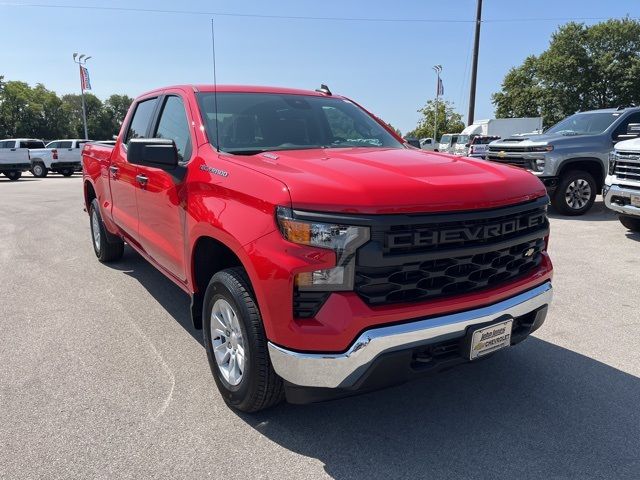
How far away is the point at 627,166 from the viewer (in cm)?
706

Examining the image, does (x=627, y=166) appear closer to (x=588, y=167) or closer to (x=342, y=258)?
(x=588, y=167)

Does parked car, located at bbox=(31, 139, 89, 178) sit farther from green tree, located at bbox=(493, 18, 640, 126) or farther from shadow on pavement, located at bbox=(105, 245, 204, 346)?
green tree, located at bbox=(493, 18, 640, 126)

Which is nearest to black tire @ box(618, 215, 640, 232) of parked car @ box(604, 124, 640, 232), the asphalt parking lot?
parked car @ box(604, 124, 640, 232)

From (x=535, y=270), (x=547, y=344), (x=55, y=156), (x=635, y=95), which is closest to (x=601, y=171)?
(x=547, y=344)

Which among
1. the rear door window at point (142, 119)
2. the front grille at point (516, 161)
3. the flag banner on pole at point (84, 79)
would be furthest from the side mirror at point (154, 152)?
the flag banner on pole at point (84, 79)

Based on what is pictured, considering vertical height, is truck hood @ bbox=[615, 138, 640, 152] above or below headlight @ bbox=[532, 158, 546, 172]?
above

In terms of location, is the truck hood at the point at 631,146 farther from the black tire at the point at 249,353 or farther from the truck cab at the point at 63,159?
the truck cab at the point at 63,159

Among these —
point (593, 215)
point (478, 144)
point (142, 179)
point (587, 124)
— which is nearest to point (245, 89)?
point (142, 179)

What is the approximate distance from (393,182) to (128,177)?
2862mm

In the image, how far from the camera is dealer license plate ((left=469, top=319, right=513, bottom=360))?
95.5 inches

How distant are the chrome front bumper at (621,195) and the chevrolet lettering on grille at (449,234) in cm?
517

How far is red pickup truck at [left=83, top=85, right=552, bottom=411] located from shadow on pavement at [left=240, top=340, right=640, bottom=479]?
372 mm

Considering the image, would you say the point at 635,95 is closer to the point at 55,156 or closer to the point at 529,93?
the point at 529,93

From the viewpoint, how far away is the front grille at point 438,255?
224cm
